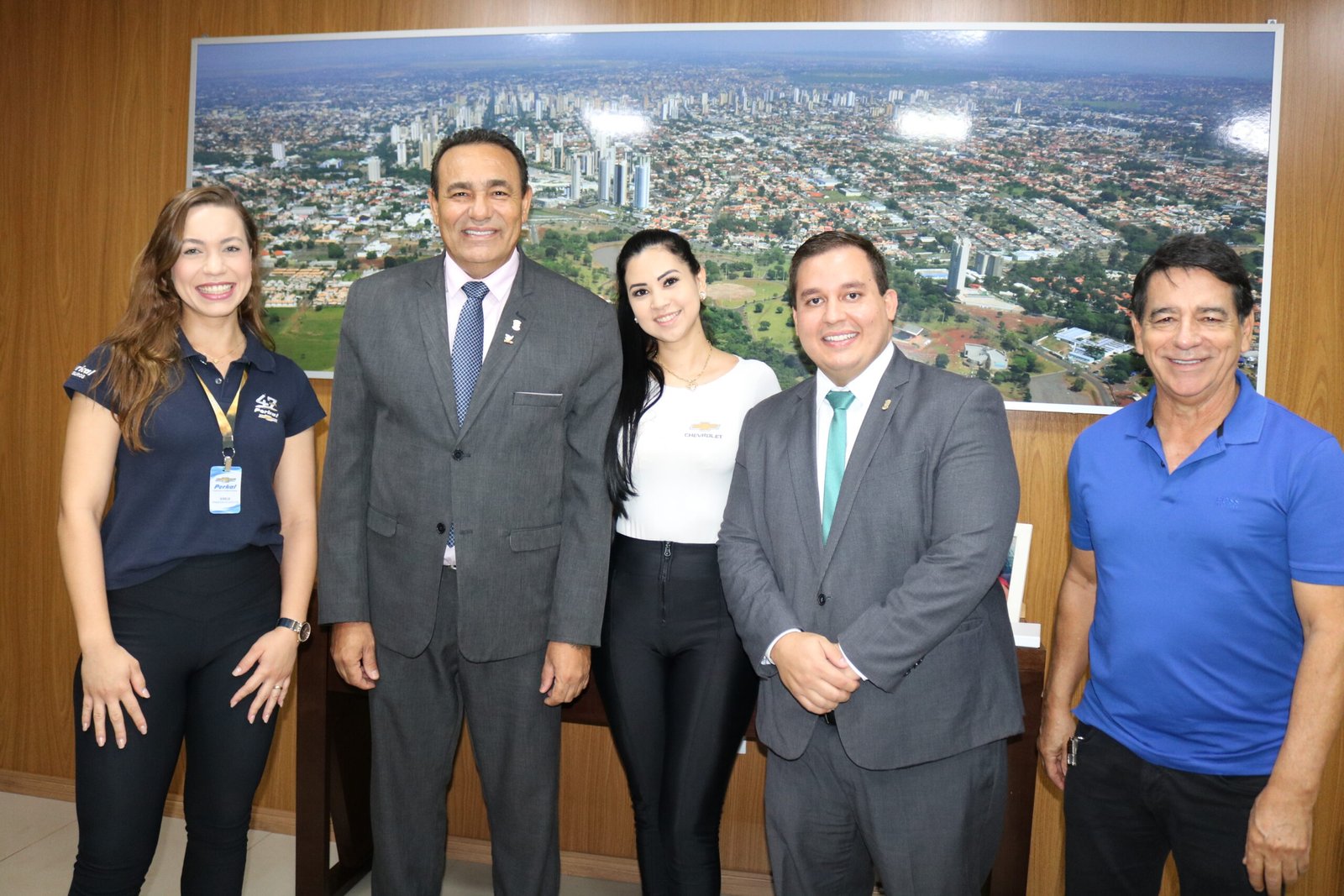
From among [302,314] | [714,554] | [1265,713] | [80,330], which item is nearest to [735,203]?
[714,554]

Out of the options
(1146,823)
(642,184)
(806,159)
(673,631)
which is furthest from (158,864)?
(806,159)

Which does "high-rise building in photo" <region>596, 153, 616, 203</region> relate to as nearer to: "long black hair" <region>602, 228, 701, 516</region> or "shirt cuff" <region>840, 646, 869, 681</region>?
"long black hair" <region>602, 228, 701, 516</region>

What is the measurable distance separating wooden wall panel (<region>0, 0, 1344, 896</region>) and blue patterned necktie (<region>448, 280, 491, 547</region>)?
136 centimetres

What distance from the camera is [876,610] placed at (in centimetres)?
174

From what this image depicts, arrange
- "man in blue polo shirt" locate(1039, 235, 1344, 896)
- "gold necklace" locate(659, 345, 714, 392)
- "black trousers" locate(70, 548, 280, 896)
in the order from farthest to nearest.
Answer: "gold necklace" locate(659, 345, 714, 392), "black trousers" locate(70, 548, 280, 896), "man in blue polo shirt" locate(1039, 235, 1344, 896)

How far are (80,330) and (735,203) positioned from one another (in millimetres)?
2406

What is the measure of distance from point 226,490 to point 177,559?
0.56 feet

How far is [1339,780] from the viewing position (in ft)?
9.09

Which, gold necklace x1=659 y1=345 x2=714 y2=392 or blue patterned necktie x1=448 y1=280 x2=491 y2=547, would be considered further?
gold necklace x1=659 y1=345 x2=714 y2=392

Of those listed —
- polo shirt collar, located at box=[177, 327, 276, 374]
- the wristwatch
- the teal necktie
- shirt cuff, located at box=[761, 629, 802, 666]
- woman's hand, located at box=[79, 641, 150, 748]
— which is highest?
polo shirt collar, located at box=[177, 327, 276, 374]

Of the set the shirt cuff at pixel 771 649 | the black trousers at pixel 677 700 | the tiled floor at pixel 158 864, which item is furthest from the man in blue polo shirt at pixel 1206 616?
the tiled floor at pixel 158 864

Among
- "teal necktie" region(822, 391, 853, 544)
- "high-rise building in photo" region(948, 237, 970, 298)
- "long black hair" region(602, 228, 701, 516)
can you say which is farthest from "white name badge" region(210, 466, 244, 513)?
"high-rise building in photo" region(948, 237, 970, 298)

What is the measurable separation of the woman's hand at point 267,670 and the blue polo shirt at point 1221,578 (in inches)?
68.4

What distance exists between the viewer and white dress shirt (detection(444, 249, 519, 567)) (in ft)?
7.04
